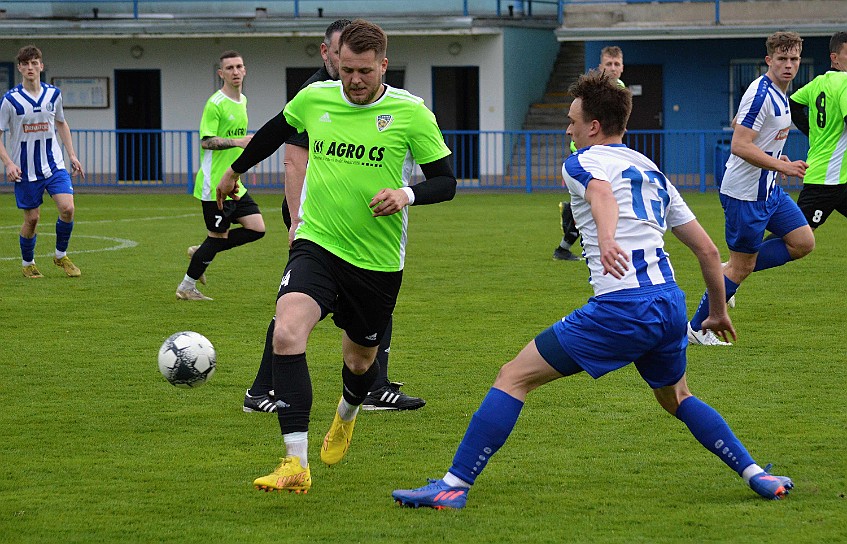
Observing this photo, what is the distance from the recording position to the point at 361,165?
556 cm

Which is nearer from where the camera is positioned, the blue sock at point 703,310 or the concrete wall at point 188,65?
the blue sock at point 703,310

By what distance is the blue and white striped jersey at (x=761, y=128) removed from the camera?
8703 mm

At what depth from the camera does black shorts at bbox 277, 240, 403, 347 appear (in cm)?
541

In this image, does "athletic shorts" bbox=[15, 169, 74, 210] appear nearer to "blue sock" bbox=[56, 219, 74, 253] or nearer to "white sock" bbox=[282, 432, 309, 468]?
"blue sock" bbox=[56, 219, 74, 253]

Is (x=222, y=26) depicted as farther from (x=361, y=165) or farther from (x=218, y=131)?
(x=361, y=165)

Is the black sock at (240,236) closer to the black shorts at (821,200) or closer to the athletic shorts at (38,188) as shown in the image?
the athletic shorts at (38,188)

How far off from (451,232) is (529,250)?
102 inches

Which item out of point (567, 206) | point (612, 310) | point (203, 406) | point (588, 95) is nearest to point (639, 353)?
point (612, 310)

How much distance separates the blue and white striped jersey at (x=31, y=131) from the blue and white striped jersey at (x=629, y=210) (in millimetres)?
9177

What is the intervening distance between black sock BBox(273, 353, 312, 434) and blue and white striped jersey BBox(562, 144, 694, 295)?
4.12 feet

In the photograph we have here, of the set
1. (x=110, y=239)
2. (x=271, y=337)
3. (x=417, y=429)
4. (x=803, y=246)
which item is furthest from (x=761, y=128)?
(x=110, y=239)

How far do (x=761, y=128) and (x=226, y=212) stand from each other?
4744mm

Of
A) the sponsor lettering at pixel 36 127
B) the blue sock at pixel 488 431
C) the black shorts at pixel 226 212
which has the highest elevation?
the sponsor lettering at pixel 36 127

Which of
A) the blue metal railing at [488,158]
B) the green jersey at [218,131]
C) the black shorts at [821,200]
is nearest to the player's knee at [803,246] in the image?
the black shorts at [821,200]
